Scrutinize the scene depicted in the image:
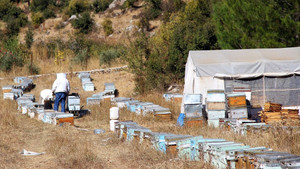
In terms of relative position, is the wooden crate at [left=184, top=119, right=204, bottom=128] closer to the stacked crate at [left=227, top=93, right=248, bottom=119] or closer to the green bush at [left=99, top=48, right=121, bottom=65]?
the stacked crate at [left=227, top=93, right=248, bottom=119]

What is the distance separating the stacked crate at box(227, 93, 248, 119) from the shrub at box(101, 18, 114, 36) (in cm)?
3796

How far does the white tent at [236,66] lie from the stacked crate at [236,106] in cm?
218

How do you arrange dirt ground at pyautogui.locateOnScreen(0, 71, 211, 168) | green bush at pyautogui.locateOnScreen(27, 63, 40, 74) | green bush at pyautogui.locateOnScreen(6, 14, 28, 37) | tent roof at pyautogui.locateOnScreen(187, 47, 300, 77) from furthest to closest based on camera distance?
green bush at pyautogui.locateOnScreen(6, 14, 28, 37) < green bush at pyautogui.locateOnScreen(27, 63, 40, 74) < tent roof at pyautogui.locateOnScreen(187, 47, 300, 77) < dirt ground at pyautogui.locateOnScreen(0, 71, 211, 168)

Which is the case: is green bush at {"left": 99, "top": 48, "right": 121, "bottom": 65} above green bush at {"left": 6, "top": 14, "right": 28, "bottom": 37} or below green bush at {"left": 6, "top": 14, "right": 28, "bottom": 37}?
below

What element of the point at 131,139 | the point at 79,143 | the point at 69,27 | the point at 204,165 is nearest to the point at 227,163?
the point at 204,165

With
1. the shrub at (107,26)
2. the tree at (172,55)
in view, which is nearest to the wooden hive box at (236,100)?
the tree at (172,55)

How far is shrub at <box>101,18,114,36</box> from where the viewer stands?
49669mm

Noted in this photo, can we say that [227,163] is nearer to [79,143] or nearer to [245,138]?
[245,138]

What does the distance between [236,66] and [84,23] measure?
123 feet

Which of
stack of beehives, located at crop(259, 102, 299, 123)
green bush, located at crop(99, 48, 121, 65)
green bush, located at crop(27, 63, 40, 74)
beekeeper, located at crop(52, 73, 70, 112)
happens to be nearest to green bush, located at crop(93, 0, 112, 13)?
green bush, located at crop(99, 48, 121, 65)

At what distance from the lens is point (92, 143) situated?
10570 mm

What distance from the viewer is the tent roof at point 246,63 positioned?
15336 millimetres

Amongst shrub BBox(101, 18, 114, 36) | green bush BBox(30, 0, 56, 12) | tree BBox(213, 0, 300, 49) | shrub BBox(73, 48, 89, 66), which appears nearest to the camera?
tree BBox(213, 0, 300, 49)

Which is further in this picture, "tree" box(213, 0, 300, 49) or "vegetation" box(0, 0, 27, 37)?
"vegetation" box(0, 0, 27, 37)
